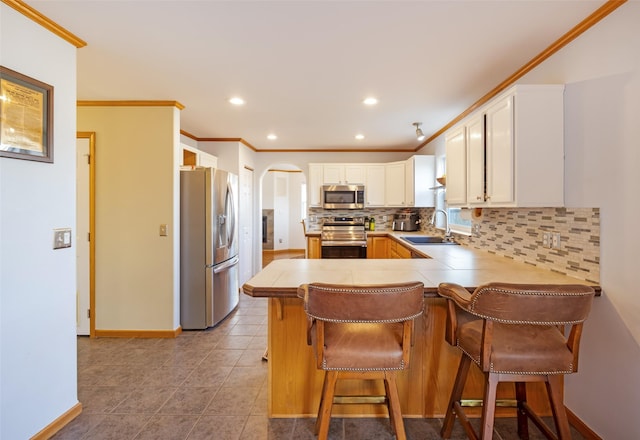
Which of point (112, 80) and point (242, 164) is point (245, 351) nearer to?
point (112, 80)

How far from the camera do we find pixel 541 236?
2.12 m

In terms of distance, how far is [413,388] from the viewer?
1.89m

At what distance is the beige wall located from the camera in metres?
3.01

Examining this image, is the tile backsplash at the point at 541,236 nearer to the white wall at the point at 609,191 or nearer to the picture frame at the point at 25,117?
the white wall at the point at 609,191

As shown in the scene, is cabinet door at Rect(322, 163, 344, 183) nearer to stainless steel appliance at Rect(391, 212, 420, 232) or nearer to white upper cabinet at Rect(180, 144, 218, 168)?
stainless steel appliance at Rect(391, 212, 420, 232)

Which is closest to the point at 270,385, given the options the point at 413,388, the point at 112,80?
the point at 413,388

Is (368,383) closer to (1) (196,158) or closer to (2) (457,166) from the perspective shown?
(2) (457,166)

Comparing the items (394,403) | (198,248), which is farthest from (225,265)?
(394,403)

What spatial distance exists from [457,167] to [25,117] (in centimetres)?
301

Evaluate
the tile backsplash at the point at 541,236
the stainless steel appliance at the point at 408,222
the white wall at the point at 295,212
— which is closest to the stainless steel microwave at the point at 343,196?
the stainless steel appliance at the point at 408,222

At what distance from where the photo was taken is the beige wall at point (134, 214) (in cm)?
301

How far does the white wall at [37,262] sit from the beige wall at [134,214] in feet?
3.62

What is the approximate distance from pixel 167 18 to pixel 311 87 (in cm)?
122

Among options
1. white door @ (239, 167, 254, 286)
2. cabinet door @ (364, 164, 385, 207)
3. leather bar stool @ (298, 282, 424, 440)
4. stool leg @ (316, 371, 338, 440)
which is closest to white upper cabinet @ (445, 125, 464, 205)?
leather bar stool @ (298, 282, 424, 440)
